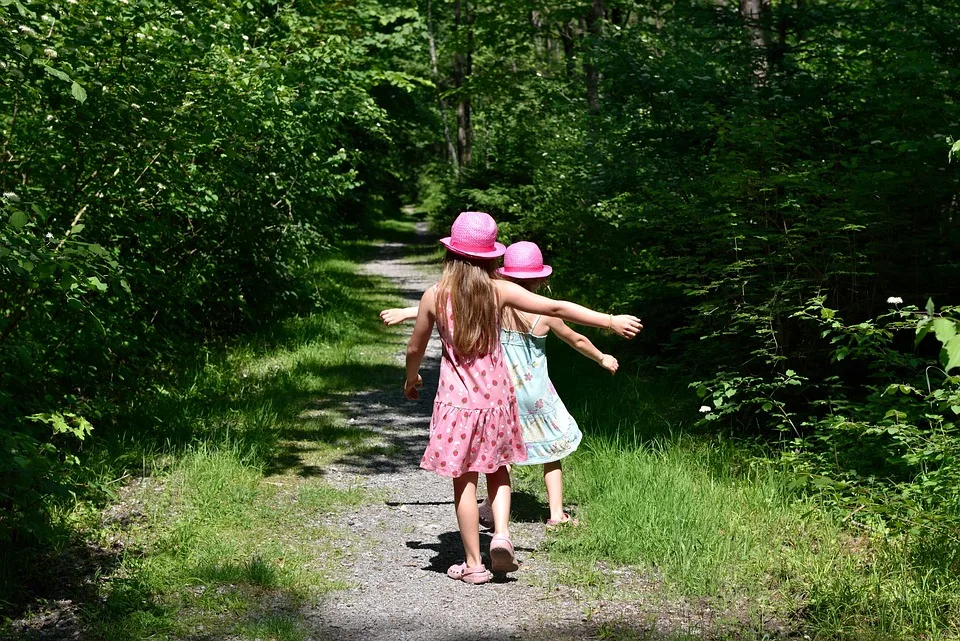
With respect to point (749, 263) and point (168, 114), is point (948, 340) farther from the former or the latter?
point (168, 114)

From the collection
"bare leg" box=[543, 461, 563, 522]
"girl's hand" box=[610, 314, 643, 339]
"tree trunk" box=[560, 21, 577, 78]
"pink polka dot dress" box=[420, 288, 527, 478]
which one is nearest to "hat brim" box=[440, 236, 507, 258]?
"pink polka dot dress" box=[420, 288, 527, 478]

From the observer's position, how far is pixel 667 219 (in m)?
8.01

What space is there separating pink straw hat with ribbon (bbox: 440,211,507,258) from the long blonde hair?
50 millimetres

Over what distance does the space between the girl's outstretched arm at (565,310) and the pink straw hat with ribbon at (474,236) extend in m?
0.19

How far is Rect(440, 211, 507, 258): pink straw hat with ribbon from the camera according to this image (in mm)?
4566

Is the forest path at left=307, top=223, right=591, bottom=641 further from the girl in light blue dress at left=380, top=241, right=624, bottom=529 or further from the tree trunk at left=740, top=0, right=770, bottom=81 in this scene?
the tree trunk at left=740, top=0, right=770, bottom=81

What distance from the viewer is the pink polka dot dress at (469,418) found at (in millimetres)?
4664

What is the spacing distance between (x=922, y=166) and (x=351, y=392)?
5525mm

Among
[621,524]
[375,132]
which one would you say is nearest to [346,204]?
[375,132]

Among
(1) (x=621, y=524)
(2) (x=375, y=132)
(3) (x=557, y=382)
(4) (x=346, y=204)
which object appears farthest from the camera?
(4) (x=346, y=204)

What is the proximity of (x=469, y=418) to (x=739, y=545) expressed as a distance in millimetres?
1524

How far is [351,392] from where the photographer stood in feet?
31.3

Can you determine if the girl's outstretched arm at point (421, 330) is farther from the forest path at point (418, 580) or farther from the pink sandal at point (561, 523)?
the pink sandal at point (561, 523)

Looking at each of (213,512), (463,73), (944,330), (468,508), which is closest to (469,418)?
(468,508)
